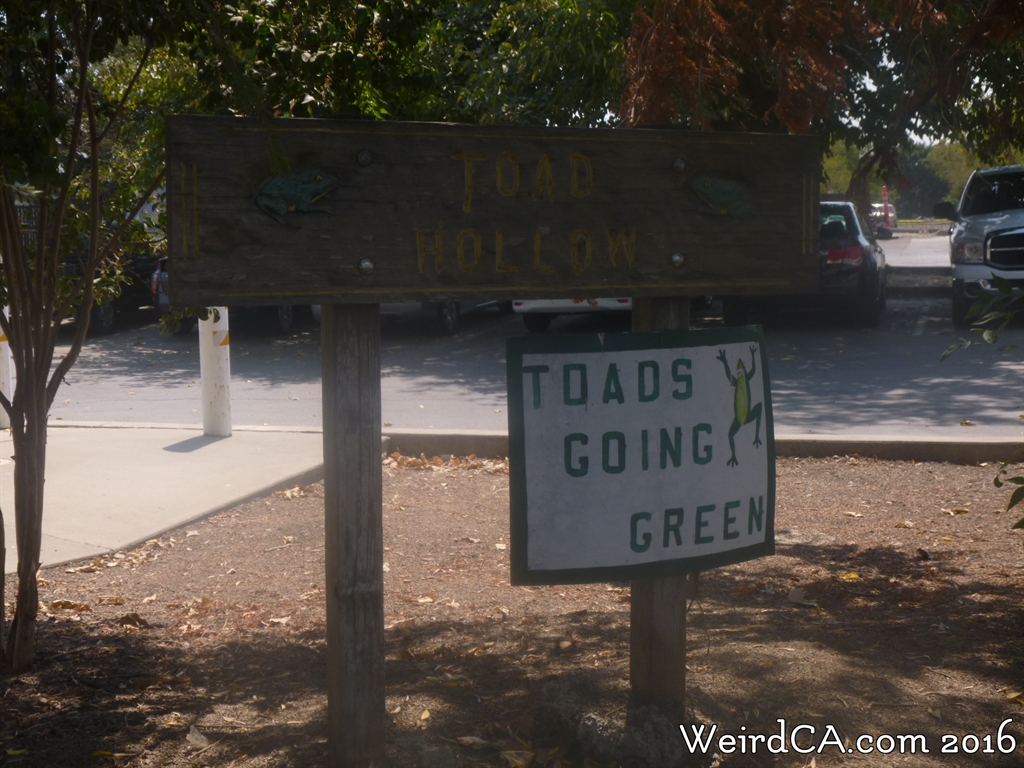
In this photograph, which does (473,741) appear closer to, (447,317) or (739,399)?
(739,399)

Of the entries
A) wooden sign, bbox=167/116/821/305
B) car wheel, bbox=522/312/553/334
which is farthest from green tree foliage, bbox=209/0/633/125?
car wheel, bbox=522/312/553/334

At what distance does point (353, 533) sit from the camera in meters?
2.88

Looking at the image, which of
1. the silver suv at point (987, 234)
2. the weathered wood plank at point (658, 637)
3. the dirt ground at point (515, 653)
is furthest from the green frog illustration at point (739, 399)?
the silver suv at point (987, 234)

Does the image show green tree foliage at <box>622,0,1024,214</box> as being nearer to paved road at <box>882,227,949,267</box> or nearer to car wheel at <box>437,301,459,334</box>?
car wheel at <box>437,301,459,334</box>

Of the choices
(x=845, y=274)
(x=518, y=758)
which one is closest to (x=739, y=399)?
(x=518, y=758)

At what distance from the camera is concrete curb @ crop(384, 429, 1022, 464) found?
743 cm

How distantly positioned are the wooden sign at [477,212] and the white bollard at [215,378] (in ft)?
18.7

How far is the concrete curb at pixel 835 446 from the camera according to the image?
24.4 feet

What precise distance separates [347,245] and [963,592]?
3.35 metres

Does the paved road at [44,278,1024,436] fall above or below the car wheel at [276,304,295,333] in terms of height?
below

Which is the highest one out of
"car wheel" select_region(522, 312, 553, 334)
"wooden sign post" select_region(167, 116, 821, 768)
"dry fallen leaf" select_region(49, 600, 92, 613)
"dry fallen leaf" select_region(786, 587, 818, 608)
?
"wooden sign post" select_region(167, 116, 821, 768)

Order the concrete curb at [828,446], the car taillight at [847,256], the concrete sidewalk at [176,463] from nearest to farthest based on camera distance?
the concrete sidewalk at [176,463]
the concrete curb at [828,446]
the car taillight at [847,256]

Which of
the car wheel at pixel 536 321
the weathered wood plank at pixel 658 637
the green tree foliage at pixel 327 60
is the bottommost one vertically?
the weathered wood plank at pixel 658 637

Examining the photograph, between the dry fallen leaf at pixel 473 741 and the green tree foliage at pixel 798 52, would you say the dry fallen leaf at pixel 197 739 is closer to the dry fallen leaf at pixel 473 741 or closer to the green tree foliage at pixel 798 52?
the dry fallen leaf at pixel 473 741
